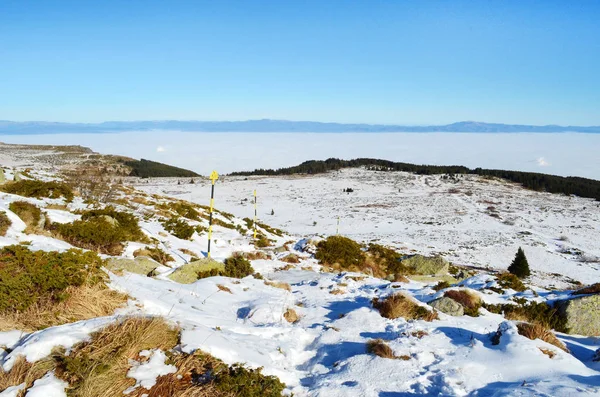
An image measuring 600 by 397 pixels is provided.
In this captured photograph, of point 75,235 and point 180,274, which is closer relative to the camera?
point 180,274

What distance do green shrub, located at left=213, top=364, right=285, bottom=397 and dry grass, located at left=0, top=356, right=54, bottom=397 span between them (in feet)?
5.79

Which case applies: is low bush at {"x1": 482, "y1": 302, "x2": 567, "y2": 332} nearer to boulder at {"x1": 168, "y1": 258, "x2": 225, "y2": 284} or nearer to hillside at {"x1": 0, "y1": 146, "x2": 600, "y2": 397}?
hillside at {"x1": 0, "y1": 146, "x2": 600, "y2": 397}

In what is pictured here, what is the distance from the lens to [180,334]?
475 cm

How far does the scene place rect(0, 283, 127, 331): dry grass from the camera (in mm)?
4797

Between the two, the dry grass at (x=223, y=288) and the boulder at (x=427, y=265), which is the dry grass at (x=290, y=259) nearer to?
A: the boulder at (x=427, y=265)

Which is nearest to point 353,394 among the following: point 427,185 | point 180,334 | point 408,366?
point 408,366

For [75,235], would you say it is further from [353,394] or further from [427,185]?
[427,185]

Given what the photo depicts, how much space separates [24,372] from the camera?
372cm

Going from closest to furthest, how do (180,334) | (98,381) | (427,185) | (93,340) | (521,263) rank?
(98,381) → (93,340) → (180,334) → (521,263) → (427,185)

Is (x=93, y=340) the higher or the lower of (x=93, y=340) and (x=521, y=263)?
the higher

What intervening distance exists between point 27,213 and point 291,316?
862 cm

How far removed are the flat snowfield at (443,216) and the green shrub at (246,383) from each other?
1967 centimetres

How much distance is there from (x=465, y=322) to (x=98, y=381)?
6.06m

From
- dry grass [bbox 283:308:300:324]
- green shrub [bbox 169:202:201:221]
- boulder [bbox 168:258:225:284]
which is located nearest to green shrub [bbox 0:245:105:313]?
boulder [bbox 168:258:225:284]
